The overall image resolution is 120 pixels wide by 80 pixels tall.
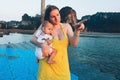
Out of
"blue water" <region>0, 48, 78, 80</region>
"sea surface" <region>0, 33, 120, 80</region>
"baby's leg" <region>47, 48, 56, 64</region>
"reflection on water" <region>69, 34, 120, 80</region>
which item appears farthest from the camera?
"reflection on water" <region>69, 34, 120, 80</region>

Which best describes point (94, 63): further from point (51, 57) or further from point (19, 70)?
point (51, 57)

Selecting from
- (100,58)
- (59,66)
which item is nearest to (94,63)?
(100,58)

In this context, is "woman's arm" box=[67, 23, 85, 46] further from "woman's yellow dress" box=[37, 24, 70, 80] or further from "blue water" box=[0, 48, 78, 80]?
"blue water" box=[0, 48, 78, 80]

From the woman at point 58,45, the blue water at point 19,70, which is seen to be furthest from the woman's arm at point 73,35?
the blue water at point 19,70

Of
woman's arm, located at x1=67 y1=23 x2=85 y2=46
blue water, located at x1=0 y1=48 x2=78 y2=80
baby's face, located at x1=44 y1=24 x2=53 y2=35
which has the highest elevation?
baby's face, located at x1=44 y1=24 x2=53 y2=35

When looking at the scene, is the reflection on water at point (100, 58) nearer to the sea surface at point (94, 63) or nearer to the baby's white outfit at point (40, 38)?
the sea surface at point (94, 63)

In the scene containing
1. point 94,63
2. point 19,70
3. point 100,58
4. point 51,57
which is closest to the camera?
point 51,57

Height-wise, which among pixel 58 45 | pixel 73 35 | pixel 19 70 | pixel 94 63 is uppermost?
pixel 73 35

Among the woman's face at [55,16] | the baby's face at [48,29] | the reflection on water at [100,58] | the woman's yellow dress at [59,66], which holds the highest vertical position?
the woman's face at [55,16]

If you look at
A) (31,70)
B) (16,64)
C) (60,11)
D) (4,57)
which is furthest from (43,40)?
(4,57)

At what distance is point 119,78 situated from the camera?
1688 cm

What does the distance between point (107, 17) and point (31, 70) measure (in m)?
122

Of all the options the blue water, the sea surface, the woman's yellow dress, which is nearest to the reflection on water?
the sea surface

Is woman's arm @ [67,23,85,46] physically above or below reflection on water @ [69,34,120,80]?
above
